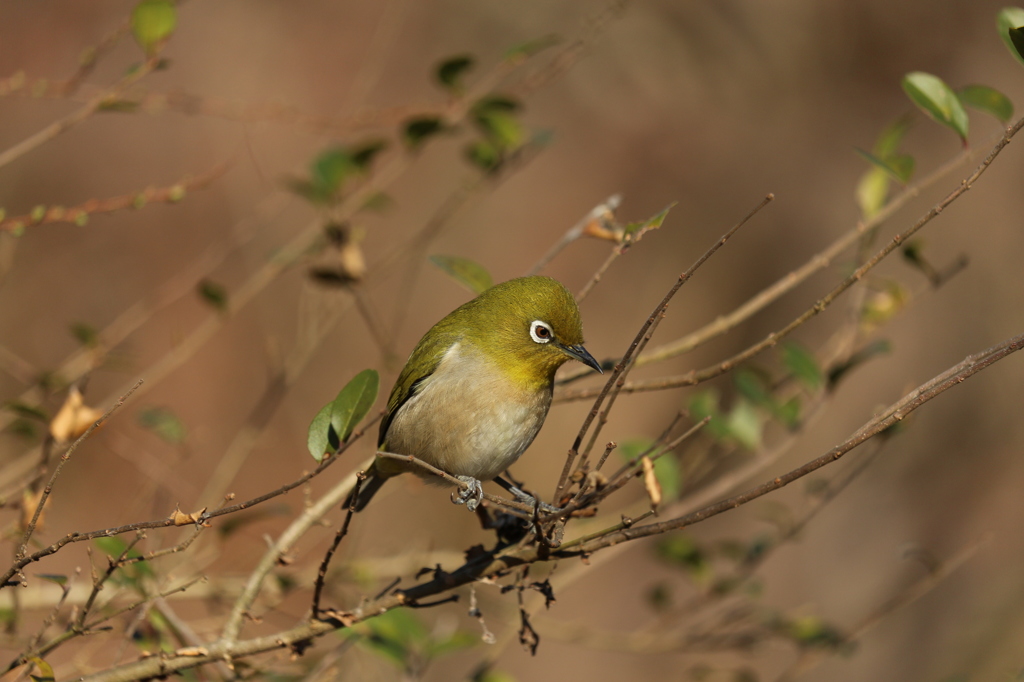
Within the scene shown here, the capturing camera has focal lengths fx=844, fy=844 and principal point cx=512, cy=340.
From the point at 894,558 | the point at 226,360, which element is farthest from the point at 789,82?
the point at 226,360

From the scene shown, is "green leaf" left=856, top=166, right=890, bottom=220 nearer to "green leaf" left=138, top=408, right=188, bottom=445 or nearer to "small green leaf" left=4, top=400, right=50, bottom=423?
"green leaf" left=138, top=408, right=188, bottom=445

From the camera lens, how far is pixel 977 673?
580 centimetres

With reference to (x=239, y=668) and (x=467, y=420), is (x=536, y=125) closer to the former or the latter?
(x=467, y=420)

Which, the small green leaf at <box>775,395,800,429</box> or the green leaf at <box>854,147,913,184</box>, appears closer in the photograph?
the green leaf at <box>854,147,913,184</box>

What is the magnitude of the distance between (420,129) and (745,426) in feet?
7.02

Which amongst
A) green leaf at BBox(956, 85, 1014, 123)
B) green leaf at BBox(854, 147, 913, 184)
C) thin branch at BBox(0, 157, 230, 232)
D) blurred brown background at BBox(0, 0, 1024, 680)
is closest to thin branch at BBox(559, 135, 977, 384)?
green leaf at BBox(854, 147, 913, 184)

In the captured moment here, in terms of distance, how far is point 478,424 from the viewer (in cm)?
342

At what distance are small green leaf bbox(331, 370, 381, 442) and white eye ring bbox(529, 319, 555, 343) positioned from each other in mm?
985

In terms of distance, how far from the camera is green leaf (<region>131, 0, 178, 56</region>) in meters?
3.35

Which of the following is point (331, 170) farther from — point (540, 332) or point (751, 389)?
point (751, 389)

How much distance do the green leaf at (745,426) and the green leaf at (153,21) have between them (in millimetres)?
3009

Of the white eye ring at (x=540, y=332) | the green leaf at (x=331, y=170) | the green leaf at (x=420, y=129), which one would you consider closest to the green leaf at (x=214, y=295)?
the green leaf at (x=331, y=170)

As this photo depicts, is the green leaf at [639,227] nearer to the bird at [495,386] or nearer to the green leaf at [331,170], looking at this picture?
the bird at [495,386]

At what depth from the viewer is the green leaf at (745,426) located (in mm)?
4031
